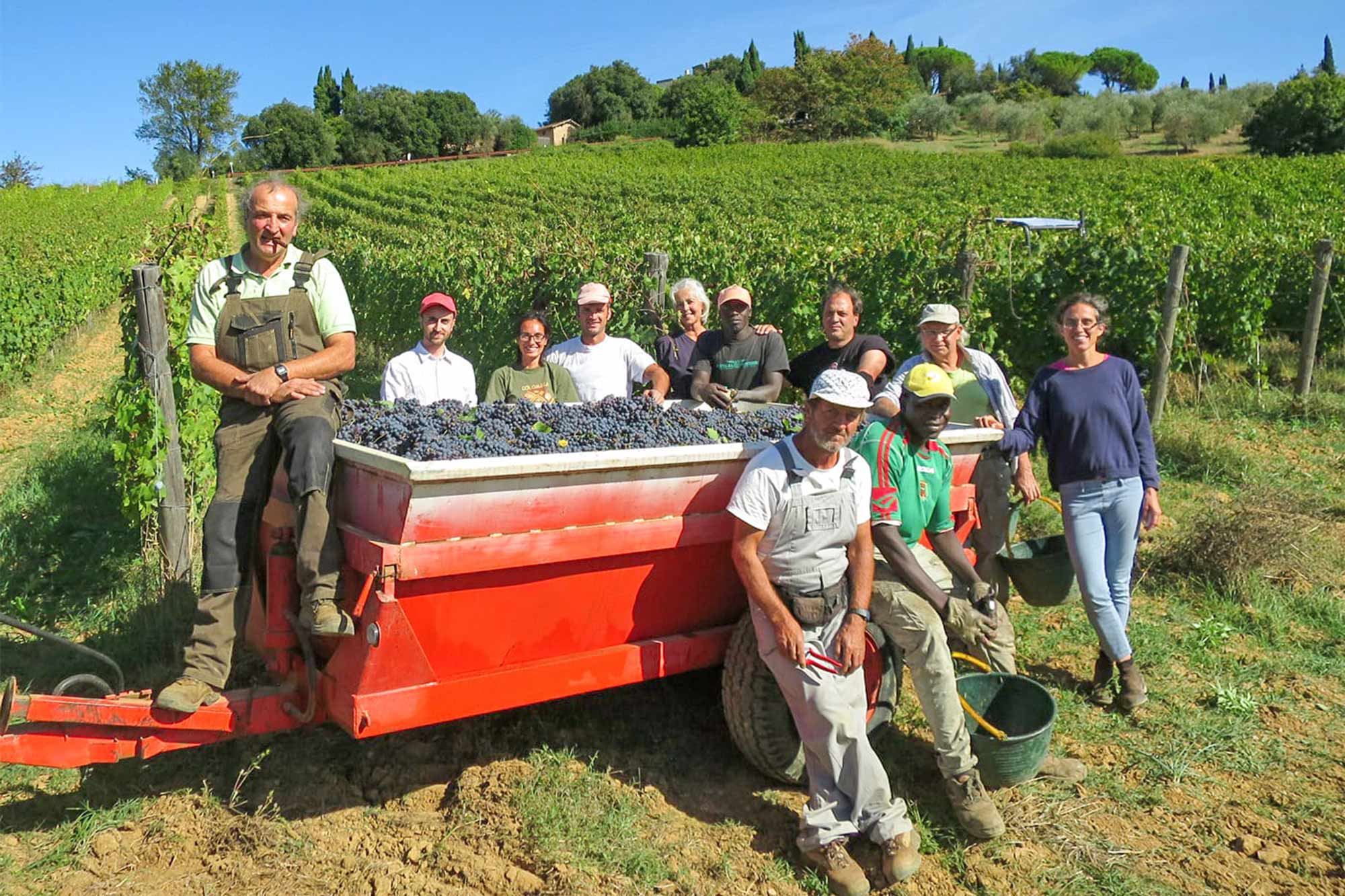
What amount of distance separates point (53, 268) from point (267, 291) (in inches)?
640

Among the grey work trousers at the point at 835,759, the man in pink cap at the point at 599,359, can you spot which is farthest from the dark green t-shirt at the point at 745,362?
the grey work trousers at the point at 835,759

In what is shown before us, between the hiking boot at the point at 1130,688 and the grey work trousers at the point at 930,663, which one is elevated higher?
the grey work trousers at the point at 930,663

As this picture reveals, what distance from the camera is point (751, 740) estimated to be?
3883mm

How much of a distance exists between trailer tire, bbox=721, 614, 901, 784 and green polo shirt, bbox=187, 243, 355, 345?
71.3 inches

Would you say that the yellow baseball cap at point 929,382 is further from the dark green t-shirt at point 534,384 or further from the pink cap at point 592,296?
the pink cap at point 592,296

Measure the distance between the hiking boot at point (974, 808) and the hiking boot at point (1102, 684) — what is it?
1313 mm

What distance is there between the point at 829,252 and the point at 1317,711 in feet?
20.5

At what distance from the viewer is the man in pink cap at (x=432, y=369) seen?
5090mm

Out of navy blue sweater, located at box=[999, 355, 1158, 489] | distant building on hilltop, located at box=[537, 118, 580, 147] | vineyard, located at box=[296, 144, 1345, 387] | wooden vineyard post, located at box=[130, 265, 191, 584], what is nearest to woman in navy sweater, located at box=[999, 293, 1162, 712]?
navy blue sweater, located at box=[999, 355, 1158, 489]

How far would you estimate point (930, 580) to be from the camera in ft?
12.8

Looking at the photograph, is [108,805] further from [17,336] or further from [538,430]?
[17,336]

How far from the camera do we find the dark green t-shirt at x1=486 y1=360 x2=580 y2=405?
5.26m

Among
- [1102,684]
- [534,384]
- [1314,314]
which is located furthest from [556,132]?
[1102,684]

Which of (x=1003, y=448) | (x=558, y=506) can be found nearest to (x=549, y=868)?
(x=558, y=506)
